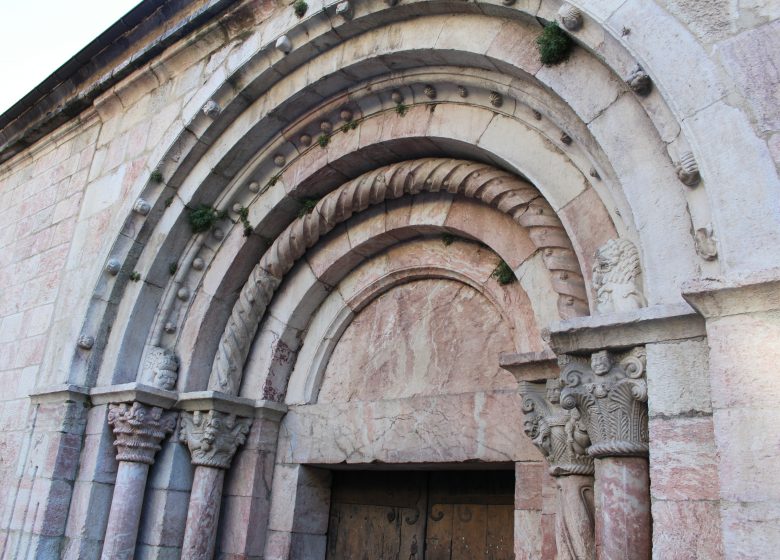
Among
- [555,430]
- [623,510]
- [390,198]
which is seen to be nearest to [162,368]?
[390,198]

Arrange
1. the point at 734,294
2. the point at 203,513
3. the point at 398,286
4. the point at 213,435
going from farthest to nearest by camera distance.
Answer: the point at 398,286 → the point at 213,435 → the point at 203,513 → the point at 734,294

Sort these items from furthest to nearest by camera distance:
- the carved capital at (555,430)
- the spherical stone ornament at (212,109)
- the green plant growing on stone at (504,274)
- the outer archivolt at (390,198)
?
the spherical stone ornament at (212,109)
the green plant growing on stone at (504,274)
the outer archivolt at (390,198)
the carved capital at (555,430)

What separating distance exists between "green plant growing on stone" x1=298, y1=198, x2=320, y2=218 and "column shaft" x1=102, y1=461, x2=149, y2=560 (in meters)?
2.05

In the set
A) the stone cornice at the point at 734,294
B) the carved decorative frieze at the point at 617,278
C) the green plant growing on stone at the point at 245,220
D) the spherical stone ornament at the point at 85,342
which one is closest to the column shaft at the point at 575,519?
the carved decorative frieze at the point at 617,278

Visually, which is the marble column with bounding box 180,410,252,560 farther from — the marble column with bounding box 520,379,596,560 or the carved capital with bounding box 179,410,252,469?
the marble column with bounding box 520,379,596,560

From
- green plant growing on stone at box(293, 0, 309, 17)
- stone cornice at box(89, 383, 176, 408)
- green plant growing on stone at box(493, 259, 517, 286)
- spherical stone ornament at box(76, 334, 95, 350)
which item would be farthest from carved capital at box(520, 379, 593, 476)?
spherical stone ornament at box(76, 334, 95, 350)

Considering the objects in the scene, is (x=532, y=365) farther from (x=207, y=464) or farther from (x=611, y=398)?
(x=207, y=464)

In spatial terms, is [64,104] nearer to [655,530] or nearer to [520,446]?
[520,446]

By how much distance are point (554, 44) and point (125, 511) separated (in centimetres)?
387

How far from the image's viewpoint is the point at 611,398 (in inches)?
109

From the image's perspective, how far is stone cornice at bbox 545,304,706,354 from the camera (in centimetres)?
257

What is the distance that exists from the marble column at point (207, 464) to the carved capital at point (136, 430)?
190 millimetres

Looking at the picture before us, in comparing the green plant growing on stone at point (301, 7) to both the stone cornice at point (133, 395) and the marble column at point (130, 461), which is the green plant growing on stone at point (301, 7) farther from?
the marble column at point (130, 461)

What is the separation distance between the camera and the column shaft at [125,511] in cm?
458
